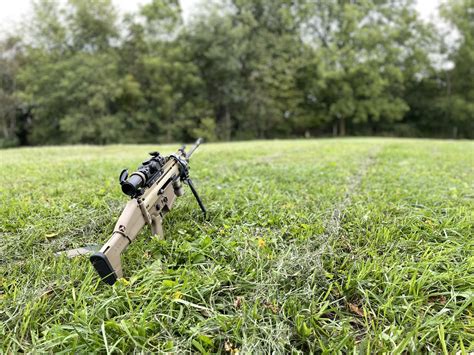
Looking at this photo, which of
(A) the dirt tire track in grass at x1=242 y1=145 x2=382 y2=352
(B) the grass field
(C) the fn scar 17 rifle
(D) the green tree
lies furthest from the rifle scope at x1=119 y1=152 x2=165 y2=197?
(D) the green tree

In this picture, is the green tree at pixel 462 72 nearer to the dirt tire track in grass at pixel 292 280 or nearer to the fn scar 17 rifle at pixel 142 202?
the dirt tire track in grass at pixel 292 280

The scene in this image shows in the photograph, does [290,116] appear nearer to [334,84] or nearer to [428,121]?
[334,84]

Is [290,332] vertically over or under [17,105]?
under

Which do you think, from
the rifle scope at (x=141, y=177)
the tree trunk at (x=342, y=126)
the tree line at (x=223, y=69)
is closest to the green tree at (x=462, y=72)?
the tree line at (x=223, y=69)

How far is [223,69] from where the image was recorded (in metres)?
21.6

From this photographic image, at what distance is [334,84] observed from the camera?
22969 millimetres

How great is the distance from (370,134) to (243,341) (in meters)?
26.4

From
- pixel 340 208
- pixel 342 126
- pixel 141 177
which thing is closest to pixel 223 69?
pixel 342 126

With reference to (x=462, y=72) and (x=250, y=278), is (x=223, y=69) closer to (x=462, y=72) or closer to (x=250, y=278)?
(x=462, y=72)

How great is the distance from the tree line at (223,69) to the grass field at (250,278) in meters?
19.7

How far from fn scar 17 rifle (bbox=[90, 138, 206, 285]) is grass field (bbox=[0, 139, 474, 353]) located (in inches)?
5.2

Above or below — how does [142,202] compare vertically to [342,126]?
above

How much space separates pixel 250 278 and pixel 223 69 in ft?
70.9

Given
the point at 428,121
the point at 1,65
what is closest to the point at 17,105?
the point at 1,65
